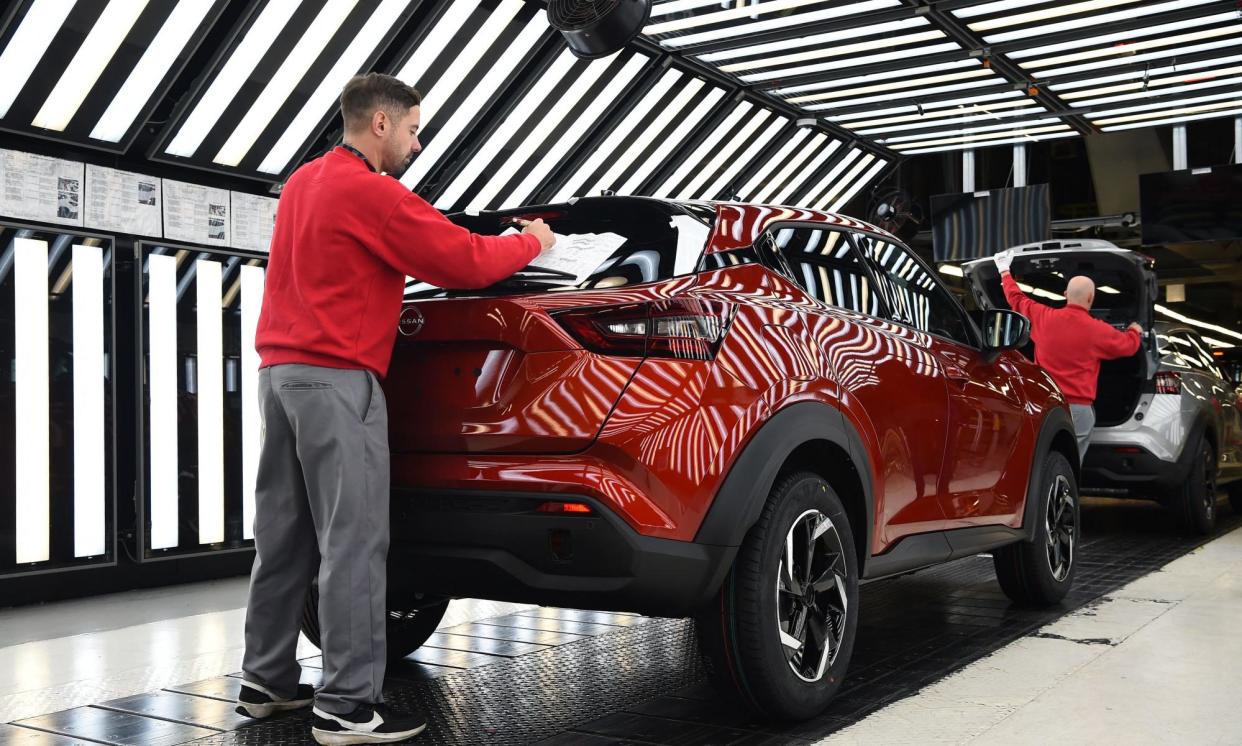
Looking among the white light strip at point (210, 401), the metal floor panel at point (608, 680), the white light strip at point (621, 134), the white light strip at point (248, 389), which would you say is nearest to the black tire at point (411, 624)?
the metal floor panel at point (608, 680)

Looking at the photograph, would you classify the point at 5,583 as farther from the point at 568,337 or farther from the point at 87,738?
the point at 568,337

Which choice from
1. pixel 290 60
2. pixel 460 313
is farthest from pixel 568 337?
pixel 290 60

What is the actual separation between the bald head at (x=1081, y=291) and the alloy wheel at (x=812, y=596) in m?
4.55

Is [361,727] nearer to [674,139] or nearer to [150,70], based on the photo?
[150,70]

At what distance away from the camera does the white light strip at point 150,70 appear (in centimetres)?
623

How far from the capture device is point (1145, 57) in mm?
10500

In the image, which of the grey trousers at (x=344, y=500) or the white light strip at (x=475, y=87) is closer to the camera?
the grey trousers at (x=344, y=500)

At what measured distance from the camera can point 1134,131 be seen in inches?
534

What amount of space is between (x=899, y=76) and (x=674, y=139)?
2238mm

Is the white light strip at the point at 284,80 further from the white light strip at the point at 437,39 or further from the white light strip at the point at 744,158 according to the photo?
the white light strip at the point at 744,158

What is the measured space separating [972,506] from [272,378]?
2.69 meters

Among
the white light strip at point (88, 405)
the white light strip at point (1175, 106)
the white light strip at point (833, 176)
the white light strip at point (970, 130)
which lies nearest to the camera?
the white light strip at point (88, 405)

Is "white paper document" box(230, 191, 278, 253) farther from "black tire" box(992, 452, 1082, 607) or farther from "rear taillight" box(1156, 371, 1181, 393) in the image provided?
"rear taillight" box(1156, 371, 1181, 393)

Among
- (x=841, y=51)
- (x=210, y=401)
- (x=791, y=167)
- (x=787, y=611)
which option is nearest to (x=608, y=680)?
(x=787, y=611)
